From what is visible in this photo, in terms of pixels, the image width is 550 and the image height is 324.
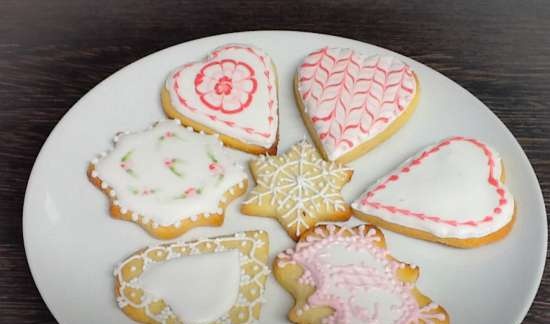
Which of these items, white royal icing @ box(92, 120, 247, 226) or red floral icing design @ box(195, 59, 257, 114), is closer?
white royal icing @ box(92, 120, 247, 226)

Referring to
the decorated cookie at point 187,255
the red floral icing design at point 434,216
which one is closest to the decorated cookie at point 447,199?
the red floral icing design at point 434,216

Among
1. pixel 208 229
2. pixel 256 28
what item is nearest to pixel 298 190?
pixel 208 229

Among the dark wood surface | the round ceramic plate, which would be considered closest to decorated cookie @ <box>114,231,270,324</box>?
the round ceramic plate

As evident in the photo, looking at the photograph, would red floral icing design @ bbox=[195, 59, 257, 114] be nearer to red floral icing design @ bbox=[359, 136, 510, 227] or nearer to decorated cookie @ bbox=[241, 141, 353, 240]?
decorated cookie @ bbox=[241, 141, 353, 240]

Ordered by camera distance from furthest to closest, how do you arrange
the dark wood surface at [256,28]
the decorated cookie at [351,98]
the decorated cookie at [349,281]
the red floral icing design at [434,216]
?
the dark wood surface at [256,28], the decorated cookie at [351,98], the red floral icing design at [434,216], the decorated cookie at [349,281]


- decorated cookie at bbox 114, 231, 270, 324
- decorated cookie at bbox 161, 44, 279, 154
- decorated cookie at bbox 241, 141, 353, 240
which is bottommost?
decorated cookie at bbox 114, 231, 270, 324

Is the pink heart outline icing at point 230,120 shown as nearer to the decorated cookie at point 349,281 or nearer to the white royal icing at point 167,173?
the white royal icing at point 167,173

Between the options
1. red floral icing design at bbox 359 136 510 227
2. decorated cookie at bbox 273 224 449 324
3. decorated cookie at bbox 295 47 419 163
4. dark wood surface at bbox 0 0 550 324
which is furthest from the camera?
dark wood surface at bbox 0 0 550 324
